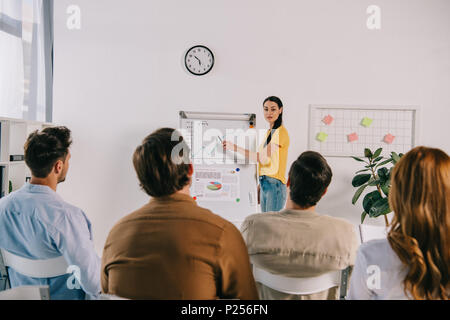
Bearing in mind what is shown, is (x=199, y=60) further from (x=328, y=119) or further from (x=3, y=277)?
(x=3, y=277)

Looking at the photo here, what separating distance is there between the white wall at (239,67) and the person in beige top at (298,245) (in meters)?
Result: 1.79

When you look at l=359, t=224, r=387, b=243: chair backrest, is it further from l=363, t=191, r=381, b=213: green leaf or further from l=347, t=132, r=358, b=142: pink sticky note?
l=347, t=132, r=358, b=142: pink sticky note

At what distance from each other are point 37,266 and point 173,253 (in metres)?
0.76

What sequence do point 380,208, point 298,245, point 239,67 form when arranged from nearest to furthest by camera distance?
1. point 298,245
2. point 380,208
3. point 239,67

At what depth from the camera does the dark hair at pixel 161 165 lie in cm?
103

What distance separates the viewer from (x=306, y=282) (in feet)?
3.85

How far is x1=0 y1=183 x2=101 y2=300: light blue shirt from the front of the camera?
1299 millimetres

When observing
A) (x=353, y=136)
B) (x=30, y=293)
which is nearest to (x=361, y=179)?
(x=353, y=136)

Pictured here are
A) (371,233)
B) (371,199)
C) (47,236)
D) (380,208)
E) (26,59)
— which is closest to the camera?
(47,236)

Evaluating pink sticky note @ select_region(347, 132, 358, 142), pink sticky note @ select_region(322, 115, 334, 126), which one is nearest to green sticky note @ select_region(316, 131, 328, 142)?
pink sticky note @ select_region(322, 115, 334, 126)

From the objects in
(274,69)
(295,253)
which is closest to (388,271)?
(295,253)
